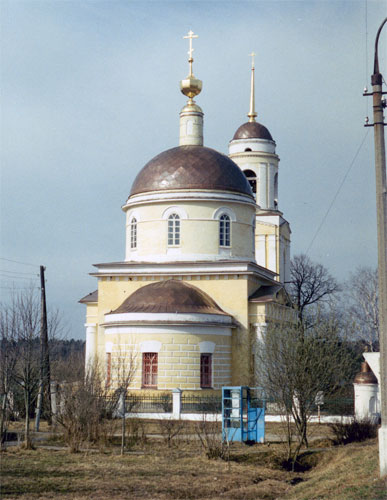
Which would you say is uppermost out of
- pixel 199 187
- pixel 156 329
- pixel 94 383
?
pixel 199 187

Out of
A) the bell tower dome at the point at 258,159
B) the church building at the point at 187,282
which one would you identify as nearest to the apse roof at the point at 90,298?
the church building at the point at 187,282

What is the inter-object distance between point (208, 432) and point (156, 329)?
10039mm

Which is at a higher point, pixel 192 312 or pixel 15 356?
pixel 192 312

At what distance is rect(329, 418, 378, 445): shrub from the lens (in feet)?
58.3

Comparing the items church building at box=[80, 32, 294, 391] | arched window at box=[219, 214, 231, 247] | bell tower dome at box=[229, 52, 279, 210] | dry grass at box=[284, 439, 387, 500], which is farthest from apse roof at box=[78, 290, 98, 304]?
dry grass at box=[284, 439, 387, 500]

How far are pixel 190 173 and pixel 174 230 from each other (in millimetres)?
2436

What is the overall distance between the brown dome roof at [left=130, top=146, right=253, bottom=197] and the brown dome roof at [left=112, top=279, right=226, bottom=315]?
4390 mm

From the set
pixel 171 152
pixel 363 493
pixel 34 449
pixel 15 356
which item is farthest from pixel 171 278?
pixel 363 493

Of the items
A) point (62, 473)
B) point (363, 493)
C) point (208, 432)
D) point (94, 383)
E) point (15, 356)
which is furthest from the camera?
point (15, 356)

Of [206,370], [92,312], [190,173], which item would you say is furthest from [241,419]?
[92,312]

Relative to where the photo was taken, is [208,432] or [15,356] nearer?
[208,432]

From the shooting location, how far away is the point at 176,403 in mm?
24250

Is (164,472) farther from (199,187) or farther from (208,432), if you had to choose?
(199,187)

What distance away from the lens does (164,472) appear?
46.4ft
